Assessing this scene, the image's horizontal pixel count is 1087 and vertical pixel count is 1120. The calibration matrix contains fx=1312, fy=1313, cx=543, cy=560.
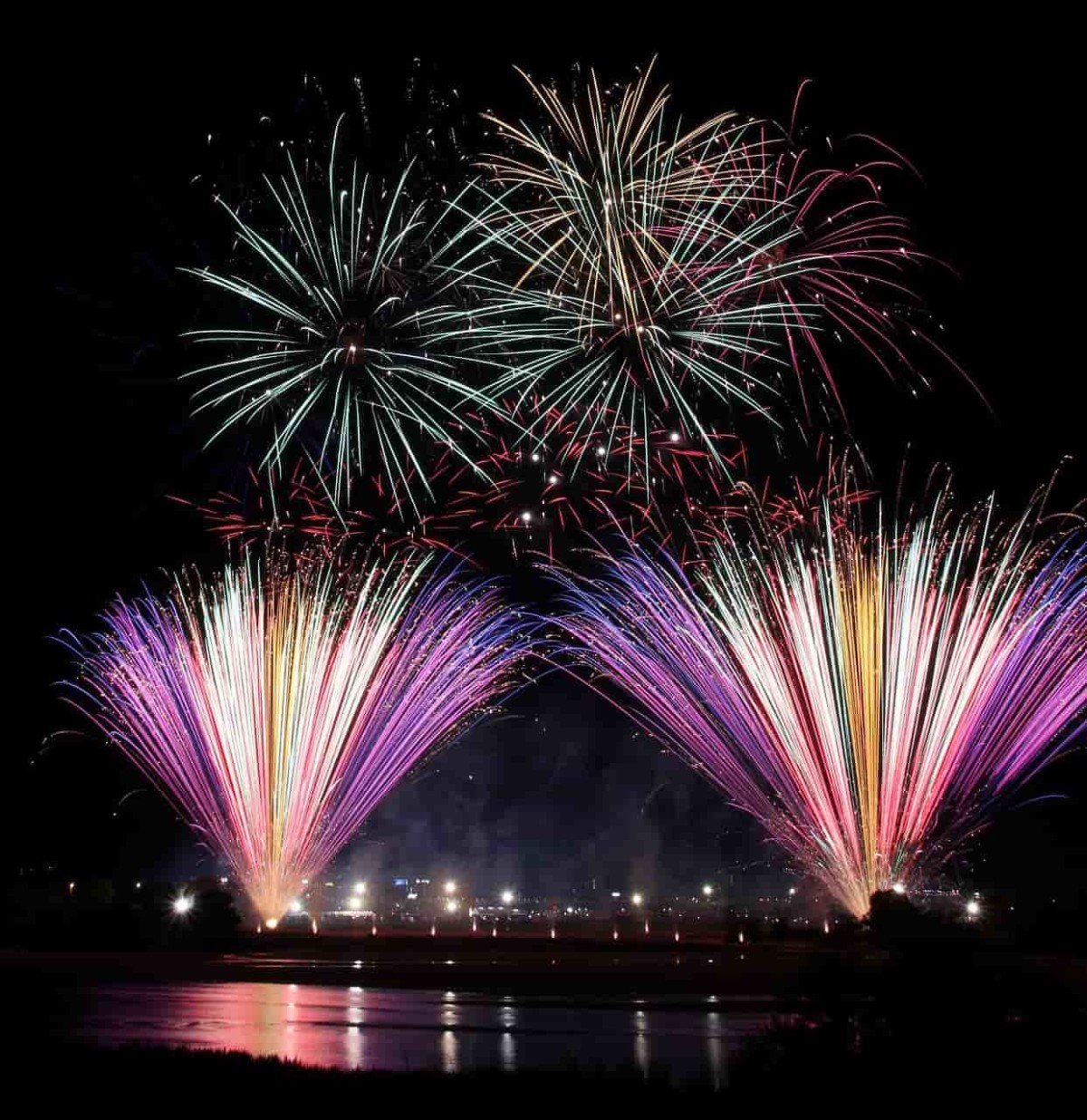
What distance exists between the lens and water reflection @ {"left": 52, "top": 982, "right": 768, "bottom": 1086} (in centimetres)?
1414

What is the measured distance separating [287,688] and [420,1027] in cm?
1187

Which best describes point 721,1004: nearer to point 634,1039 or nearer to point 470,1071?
point 634,1039

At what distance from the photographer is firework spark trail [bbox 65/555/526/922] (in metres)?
28.3

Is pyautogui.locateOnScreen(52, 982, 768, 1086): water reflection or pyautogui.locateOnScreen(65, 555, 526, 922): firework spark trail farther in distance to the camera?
pyautogui.locateOnScreen(65, 555, 526, 922): firework spark trail

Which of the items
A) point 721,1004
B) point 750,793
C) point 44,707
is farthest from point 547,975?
point 44,707

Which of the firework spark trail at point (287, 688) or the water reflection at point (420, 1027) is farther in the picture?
the firework spark trail at point (287, 688)

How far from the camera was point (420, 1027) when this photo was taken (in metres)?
17.7

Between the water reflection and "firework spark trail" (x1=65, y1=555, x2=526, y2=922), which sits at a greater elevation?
"firework spark trail" (x1=65, y1=555, x2=526, y2=922)

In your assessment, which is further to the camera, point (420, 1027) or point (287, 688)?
point (287, 688)

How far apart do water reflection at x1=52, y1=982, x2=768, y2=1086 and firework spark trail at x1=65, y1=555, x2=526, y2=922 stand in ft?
18.6

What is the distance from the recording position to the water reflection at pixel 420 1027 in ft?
46.4

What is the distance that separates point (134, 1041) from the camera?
48.6 feet

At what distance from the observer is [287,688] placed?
2833cm

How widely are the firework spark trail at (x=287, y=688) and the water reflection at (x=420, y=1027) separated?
5677 millimetres
